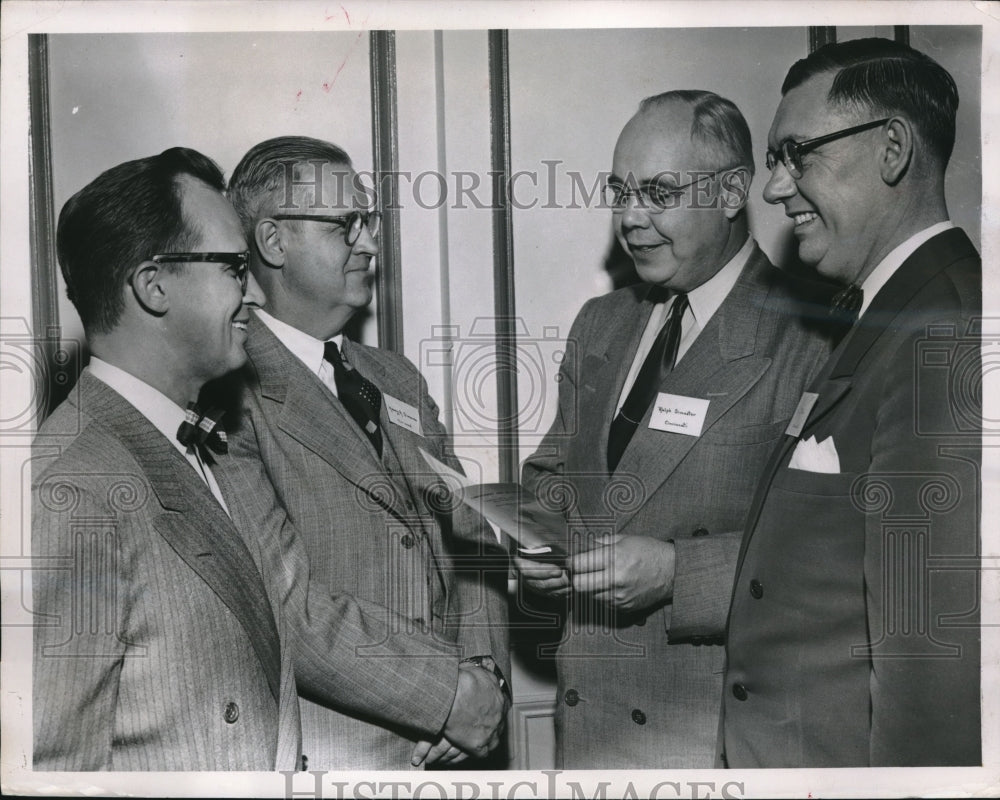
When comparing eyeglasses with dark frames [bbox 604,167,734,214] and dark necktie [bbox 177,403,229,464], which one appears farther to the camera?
eyeglasses with dark frames [bbox 604,167,734,214]

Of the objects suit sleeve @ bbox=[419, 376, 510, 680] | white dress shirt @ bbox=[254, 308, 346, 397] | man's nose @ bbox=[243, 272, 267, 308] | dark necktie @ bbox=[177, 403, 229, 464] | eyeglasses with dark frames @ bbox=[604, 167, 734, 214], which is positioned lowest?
suit sleeve @ bbox=[419, 376, 510, 680]

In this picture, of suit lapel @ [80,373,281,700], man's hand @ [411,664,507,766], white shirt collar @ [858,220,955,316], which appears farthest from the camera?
man's hand @ [411,664,507,766]

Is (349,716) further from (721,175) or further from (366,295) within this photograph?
(721,175)

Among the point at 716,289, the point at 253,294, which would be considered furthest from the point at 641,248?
the point at 253,294

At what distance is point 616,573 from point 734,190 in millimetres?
847

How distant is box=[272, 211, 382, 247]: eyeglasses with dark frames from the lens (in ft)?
6.90

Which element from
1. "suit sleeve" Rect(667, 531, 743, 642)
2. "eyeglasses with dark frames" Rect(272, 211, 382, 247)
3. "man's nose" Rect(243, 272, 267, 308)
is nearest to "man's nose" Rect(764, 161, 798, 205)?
"suit sleeve" Rect(667, 531, 743, 642)

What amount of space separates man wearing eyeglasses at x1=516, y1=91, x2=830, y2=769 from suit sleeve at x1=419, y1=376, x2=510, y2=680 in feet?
0.24

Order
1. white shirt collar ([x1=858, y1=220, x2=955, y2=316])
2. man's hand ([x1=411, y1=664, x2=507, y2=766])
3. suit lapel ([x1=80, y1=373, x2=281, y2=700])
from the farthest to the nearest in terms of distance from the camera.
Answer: man's hand ([x1=411, y1=664, x2=507, y2=766])
white shirt collar ([x1=858, y1=220, x2=955, y2=316])
suit lapel ([x1=80, y1=373, x2=281, y2=700])

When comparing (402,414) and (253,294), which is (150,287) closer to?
(253,294)

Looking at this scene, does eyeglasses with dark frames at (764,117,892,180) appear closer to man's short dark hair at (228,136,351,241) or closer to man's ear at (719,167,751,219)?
man's ear at (719,167,751,219)

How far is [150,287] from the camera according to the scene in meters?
1.96

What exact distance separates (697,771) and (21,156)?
1.96 metres

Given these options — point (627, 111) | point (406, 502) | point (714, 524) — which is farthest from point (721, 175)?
point (406, 502)
